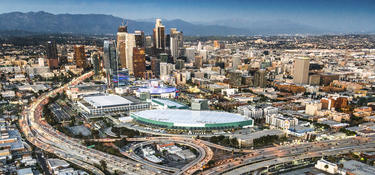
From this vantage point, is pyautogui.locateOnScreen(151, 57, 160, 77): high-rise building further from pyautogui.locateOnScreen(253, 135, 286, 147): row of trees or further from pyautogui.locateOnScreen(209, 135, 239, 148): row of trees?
pyautogui.locateOnScreen(253, 135, 286, 147): row of trees

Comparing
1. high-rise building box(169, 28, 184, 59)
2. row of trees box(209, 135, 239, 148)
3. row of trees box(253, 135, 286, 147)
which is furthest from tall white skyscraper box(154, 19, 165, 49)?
row of trees box(253, 135, 286, 147)

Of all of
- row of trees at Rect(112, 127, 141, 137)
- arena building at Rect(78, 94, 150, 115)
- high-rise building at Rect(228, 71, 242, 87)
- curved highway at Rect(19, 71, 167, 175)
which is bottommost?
curved highway at Rect(19, 71, 167, 175)

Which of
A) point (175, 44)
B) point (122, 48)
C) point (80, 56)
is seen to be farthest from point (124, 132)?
point (175, 44)

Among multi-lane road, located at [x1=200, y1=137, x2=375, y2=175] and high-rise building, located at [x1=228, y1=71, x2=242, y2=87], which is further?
high-rise building, located at [x1=228, y1=71, x2=242, y2=87]

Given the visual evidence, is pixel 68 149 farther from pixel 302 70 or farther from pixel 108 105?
pixel 302 70

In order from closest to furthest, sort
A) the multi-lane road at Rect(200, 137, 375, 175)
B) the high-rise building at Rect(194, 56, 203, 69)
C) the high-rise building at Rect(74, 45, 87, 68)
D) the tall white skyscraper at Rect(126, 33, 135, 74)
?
the multi-lane road at Rect(200, 137, 375, 175) → the tall white skyscraper at Rect(126, 33, 135, 74) → the high-rise building at Rect(74, 45, 87, 68) → the high-rise building at Rect(194, 56, 203, 69)

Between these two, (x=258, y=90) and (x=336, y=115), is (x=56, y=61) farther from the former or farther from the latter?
(x=336, y=115)

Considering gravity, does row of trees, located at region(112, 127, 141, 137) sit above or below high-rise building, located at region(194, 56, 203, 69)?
below

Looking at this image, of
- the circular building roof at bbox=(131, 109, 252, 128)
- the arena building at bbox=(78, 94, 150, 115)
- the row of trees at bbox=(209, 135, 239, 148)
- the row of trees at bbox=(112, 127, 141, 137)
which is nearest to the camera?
the row of trees at bbox=(209, 135, 239, 148)
